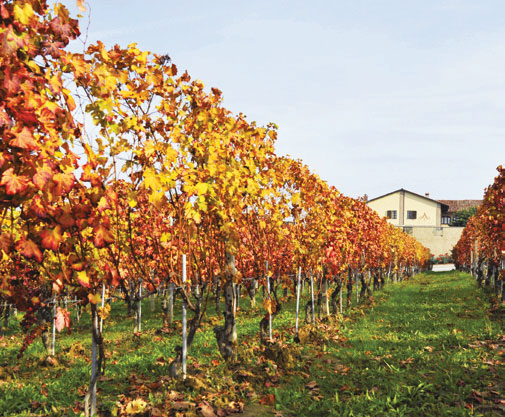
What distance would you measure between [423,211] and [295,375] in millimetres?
63071

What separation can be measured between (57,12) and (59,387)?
6.37 m

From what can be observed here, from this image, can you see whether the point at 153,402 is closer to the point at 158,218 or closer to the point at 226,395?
the point at 226,395

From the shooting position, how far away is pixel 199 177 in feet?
20.6

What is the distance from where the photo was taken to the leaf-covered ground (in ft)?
19.1

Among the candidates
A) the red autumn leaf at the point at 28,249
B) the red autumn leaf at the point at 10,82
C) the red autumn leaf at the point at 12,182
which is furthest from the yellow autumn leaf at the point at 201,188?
the red autumn leaf at the point at 10,82

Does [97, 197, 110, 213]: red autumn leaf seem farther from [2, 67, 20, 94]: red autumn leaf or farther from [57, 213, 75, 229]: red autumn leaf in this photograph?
[2, 67, 20, 94]: red autumn leaf

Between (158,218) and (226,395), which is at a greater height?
(158,218)

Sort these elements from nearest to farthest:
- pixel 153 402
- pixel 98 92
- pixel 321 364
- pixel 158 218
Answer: pixel 98 92 → pixel 153 402 → pixel 321 364 → pixel 158 218

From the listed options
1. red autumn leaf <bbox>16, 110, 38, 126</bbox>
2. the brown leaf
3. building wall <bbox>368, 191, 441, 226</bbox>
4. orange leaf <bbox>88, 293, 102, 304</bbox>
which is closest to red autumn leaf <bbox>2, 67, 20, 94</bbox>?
red autumn leaf <bbox>16, 110, 38, 126</bbox>

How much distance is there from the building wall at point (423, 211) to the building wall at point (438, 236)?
1458 mm

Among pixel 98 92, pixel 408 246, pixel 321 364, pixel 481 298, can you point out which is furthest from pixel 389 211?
pixel 98 92

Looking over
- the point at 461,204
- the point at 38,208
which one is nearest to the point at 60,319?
the point at 38,208

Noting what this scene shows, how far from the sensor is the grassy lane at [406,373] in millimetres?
5941

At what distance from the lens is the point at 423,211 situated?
212ft
